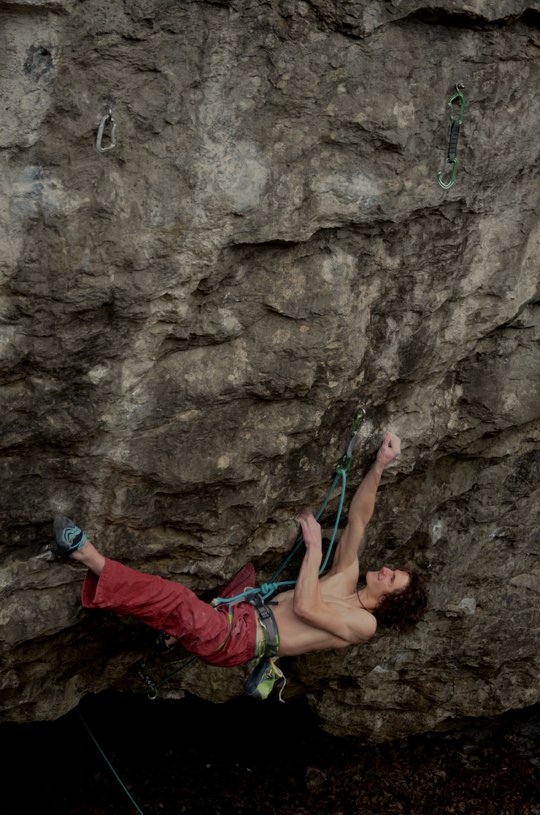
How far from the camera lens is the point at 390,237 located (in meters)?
3.97

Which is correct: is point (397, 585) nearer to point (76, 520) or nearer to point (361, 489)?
point (361, 489)

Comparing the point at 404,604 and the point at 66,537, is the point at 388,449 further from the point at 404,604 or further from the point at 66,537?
the point at 66,537

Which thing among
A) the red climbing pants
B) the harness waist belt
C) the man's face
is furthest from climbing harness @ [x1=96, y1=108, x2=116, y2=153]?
the man's face

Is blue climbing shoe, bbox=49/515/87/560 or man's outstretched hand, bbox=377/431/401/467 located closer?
blue climbing shoe, bbox=49/515/87/560

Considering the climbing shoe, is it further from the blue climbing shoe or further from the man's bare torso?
the blue climbing shoe

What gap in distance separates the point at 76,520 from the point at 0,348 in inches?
35.4

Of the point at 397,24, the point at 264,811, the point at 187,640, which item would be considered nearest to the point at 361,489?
the point at 187,640

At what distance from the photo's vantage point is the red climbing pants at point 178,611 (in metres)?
3.80

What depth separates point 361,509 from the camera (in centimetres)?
458

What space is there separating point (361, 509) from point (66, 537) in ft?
5.12

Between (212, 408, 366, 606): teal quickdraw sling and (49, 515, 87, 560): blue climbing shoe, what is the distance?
36.6 inches

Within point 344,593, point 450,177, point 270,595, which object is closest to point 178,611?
point 270,595

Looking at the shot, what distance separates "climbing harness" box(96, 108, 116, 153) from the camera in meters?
3.22

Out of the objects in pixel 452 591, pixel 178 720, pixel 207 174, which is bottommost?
pixel 178 720
